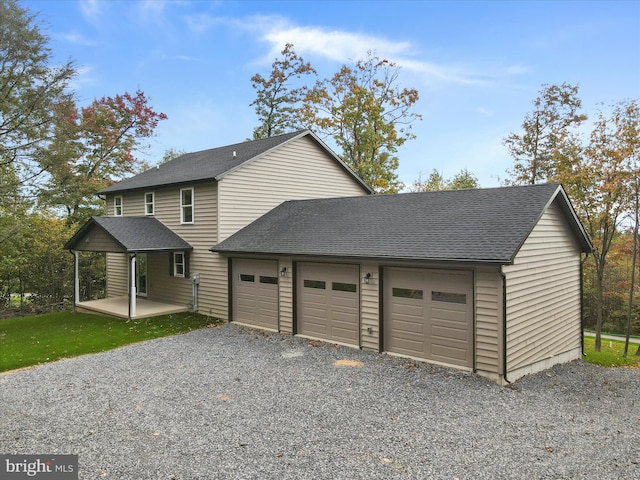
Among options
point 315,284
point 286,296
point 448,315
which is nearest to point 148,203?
point 286,296

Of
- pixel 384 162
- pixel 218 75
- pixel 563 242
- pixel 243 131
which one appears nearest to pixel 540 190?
pixel 563 242

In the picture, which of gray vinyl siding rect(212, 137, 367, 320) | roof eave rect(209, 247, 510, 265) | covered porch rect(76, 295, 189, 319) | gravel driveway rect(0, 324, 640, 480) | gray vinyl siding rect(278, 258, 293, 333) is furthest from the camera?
covered porch rect(76, 295, 189, 319)

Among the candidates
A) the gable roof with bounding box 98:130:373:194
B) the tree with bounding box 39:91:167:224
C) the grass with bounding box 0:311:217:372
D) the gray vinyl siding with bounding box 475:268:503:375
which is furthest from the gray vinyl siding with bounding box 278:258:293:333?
the tree with bounding box 39:91:167:224

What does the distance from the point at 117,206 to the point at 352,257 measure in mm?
13646

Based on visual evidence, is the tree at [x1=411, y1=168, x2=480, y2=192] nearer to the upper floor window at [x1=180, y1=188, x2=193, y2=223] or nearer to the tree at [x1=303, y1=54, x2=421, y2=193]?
the tree at [x1=303, y1=54, x2=421, y2=193]

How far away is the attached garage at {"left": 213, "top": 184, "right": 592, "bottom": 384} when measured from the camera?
869cm

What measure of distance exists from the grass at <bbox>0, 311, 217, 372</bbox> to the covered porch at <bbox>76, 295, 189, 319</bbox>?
0.85 feet

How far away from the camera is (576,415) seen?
7.05 m

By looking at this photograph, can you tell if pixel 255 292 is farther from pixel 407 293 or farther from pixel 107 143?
pixel 107 143

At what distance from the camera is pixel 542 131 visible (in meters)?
23.9

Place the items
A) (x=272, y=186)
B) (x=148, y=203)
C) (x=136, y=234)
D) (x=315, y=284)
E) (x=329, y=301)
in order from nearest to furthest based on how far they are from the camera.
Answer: (x=329, y=301) → (x=315, y=284) → (x=136, y=234) → (x=272, y=186) → (x=148, y=203)

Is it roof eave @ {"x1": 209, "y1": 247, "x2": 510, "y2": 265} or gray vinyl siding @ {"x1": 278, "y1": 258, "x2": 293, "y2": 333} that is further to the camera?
gray vinyl siding @ {"x1": 278, "y1": 258, "x2": 293, "y2": 333}

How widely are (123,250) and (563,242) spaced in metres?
13.6

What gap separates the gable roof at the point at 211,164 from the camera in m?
15.2
